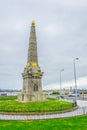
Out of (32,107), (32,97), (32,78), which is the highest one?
(32,78)

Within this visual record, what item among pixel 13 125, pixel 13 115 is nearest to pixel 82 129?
pixel 13 125

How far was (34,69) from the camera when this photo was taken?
38.2 metres

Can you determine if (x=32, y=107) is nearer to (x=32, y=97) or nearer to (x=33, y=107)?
(x=33, y=107)

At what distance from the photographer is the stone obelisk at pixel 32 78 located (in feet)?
120

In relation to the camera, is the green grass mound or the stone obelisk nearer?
the green grass mound

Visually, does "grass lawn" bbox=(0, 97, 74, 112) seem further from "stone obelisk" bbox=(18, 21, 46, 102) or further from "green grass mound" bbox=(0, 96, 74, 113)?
"stone obelisk" bbox=(18, 21, 46, 102)

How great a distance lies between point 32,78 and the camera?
3775 centimetres

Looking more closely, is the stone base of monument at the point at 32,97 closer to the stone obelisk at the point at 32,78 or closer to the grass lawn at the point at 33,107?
the stone obelisk at the point at 32,78

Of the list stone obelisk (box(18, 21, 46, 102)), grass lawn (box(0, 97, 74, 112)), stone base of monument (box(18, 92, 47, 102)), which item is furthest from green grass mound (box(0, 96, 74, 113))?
stone obelisk (box(18, 21, 46, 102))

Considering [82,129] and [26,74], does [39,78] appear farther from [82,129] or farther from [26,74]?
[82,129]

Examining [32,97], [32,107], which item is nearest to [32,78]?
[32,97]

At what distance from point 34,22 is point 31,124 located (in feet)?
90.8

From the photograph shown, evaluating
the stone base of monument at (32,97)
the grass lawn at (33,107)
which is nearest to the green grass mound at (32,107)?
the grass lawn at (33,107)

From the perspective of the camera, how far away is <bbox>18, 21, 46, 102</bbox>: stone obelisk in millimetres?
36625
